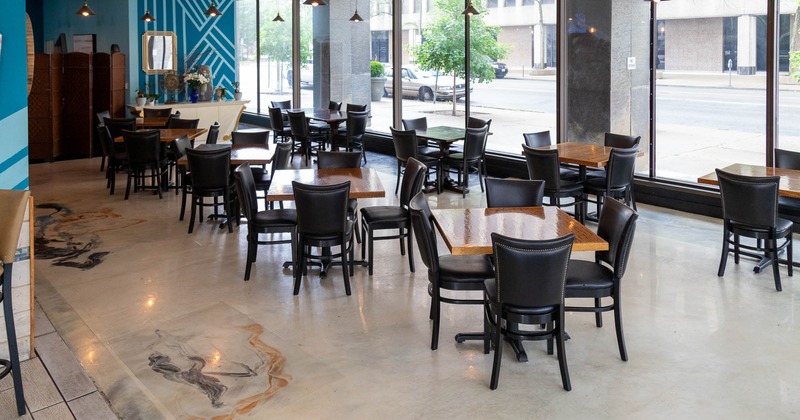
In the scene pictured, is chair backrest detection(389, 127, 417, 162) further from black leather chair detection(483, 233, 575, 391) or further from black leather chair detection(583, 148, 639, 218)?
black leather chair detection(483, 233, 575, 391)

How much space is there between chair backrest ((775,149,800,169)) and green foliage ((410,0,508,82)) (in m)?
5.06

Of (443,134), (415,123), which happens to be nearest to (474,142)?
(443,134)

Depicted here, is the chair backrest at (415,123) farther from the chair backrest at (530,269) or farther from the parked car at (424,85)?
the chair backrest at (530,269)

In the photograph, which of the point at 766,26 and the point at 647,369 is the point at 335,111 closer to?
the point at 766,26

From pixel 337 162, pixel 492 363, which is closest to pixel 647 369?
pixel 492 363

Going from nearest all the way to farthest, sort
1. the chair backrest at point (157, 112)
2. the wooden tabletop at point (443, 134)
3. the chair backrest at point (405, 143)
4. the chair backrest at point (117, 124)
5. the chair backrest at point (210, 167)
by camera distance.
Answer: the chair backrest at point (210, 167) → the chair backrest at point (405, 143) → the wooden tabletop at point (443, 134) → the chair backrest at point (117, 124) → the chair backrest at point (157, 112)

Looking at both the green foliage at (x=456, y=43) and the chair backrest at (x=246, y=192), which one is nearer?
the chair backrest at (x=246, y=192)

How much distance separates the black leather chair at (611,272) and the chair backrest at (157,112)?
9.66 m

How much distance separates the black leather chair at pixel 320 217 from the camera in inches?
214

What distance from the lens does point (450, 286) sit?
14.5 feet

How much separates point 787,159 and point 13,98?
248 inches

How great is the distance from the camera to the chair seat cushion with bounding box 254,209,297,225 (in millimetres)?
5969

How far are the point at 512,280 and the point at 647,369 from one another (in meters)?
1.10

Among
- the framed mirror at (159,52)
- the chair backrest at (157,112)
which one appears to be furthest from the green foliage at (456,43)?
the framed mirror at (159,52)
